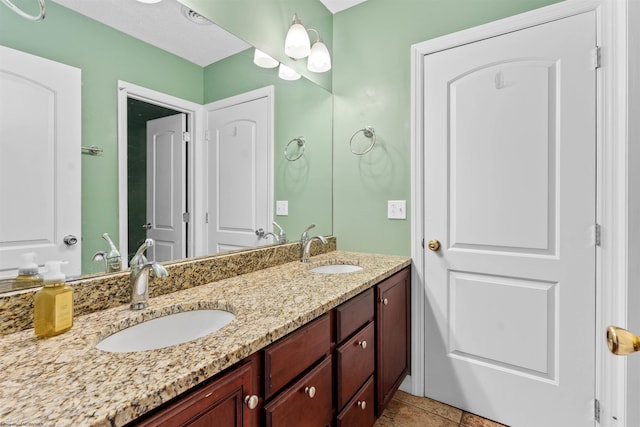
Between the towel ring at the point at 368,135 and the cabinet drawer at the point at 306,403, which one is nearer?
the cabinet drawer at the point at 306,403

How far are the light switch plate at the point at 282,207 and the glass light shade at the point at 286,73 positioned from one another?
0.72 meters

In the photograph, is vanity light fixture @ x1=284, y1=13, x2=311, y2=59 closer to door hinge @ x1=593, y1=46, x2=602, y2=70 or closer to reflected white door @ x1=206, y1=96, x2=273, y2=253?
reflected white door @ x1=206, y1=96, x2=273, y2=253

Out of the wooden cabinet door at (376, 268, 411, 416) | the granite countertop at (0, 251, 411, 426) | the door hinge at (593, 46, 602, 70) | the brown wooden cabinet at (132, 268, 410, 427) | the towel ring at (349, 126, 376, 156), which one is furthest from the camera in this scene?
the towel ring at (349, 126, 376, 156)

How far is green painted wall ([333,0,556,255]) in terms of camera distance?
73.1 inches

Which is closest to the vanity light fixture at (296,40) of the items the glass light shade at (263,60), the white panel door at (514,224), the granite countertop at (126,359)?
the glass light shade at (263,60)

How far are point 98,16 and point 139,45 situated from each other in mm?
135

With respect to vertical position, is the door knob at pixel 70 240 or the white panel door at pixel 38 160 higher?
the white panel door at pixel 38 160

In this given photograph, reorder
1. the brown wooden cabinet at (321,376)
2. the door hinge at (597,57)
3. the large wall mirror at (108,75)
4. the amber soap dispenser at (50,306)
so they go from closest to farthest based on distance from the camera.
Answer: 1. the brown wooden cabinet at (321,376)
2. the amber soap dispenser at (50,306)
3. the large wall mirror at (108,75)
4. the door hinge at (597,57)

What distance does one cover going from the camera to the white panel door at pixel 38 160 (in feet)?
2.76

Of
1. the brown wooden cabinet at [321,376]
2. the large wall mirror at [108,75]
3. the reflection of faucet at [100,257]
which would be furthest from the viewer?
the reflection of faucet at [100,257]

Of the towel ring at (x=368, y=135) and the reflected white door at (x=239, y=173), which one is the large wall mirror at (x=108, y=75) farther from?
the towel ring at (x=368, y=135)

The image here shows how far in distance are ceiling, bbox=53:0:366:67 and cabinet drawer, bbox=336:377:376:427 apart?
1.51 metres

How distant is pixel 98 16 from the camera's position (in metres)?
1.03

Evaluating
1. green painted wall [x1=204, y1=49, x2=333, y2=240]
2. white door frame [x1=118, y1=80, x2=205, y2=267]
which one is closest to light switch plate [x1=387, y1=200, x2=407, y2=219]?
green painted wall [x1=204, y1=49, x2=333, y2=240]
